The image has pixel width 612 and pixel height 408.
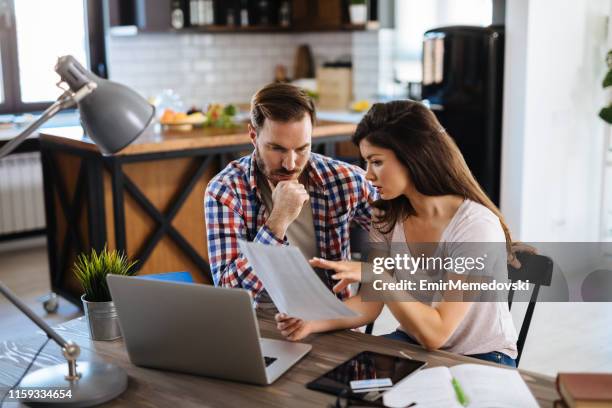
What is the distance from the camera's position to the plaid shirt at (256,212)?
238 centimetres

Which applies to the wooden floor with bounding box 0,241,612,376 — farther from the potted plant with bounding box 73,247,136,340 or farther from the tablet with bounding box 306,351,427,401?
the potted plant with bounding box 73,247,136,340

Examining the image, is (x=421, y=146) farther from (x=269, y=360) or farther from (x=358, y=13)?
(x=358, y=13)

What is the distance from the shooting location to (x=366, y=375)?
5.84 ft

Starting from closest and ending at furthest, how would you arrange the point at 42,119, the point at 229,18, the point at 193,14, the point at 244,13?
the point at 42,119
the point at 193,14
the point at 229,18
the point at 244,13

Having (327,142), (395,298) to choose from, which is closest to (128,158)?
(327,142)

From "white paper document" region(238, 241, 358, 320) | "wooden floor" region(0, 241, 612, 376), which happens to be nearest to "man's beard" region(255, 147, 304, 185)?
"white paper document" region(238, 241, 358, 320)

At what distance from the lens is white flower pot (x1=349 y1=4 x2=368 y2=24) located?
6.74 m

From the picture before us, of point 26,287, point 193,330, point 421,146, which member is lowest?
point 26,287

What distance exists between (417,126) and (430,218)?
28cm

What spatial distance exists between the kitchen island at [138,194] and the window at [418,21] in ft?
7.20

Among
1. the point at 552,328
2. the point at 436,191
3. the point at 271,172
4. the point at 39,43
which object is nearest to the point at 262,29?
the point at 39,43

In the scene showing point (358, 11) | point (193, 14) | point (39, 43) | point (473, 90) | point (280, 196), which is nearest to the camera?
point (280, 196)

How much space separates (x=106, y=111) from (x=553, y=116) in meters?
4.03

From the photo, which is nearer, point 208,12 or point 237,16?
point 208,12
